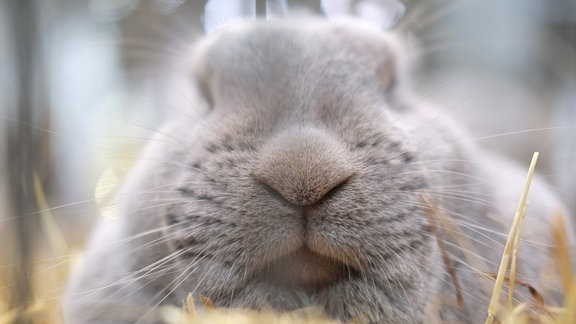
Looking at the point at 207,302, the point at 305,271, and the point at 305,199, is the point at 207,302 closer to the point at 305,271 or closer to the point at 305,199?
the point at 305,271

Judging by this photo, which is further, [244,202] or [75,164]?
[75,164]

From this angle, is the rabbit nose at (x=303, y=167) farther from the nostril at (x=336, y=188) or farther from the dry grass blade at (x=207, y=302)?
the dry grass blade at (x=207, y=302)

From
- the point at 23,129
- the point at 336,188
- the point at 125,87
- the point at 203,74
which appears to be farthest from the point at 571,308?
the point at 125,87

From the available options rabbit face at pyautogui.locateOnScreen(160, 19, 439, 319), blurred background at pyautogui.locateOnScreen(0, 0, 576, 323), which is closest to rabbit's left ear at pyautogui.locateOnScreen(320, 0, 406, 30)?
blurred background at pyautogui.locateOnScreen(0, 0, 576, 323)

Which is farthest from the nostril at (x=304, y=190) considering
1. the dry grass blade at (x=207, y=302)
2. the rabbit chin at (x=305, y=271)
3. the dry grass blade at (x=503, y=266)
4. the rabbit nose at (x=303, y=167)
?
the dry grass blade at (x=503, y=266)

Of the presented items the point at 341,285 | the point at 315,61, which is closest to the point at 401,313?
the point at 341,285

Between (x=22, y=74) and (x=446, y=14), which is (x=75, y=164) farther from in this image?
(x=446, y=14)
